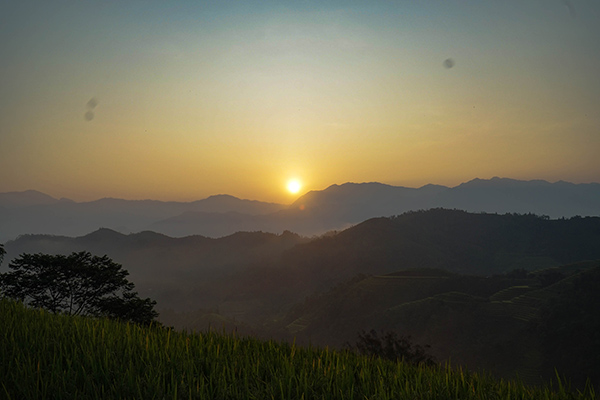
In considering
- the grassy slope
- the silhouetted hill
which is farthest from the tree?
the silhouetted hill

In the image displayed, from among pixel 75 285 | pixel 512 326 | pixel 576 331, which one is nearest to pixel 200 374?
pixel 75 285

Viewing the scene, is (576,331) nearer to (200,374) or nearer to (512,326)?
(512,326)

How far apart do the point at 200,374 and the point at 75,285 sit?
48.0 m

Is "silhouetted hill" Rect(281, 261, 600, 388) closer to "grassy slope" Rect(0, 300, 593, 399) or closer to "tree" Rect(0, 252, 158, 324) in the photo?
"tree" Rect(0, 252, 158, 324)

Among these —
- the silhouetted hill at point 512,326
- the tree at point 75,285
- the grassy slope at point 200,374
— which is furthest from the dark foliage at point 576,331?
the grassy slope at point 200,374

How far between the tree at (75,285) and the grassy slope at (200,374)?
122ft

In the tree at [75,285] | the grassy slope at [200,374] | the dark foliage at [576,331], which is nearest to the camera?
the grassy slope at [200,374]

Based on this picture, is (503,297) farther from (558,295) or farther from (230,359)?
(230,359)

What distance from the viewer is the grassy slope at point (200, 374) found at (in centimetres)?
689

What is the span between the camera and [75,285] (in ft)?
159

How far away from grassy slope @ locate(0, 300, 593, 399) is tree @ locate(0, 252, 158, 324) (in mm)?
37166

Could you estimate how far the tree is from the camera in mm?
44438

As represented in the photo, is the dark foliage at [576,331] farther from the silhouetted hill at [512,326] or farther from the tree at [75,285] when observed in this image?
the tree at [75,285]

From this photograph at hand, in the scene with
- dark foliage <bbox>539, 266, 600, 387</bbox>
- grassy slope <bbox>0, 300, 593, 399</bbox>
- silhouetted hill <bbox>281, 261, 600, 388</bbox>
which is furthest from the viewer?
silhouetted hill <bbox>281, 261, 600, 388</bbox>
